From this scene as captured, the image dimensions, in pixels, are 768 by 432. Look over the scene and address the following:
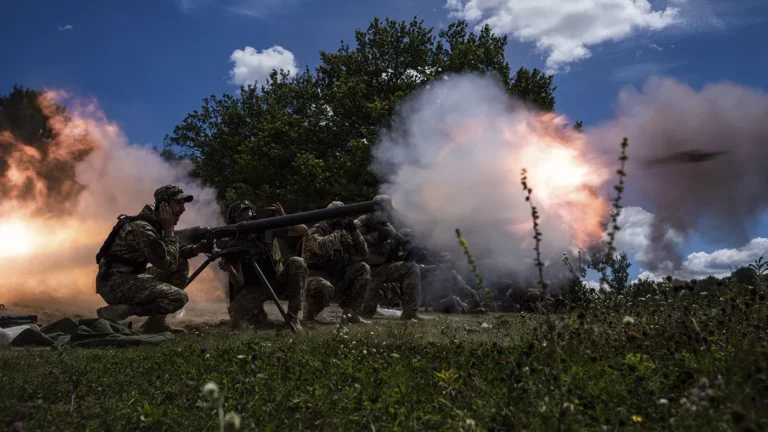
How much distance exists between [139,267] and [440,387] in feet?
21.3

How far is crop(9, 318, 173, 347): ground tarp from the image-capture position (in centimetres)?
812

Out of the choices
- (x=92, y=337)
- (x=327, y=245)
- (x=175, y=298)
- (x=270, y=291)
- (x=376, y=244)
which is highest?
(x=376, y=244)

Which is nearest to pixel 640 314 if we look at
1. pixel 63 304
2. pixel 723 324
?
pixel 723 324

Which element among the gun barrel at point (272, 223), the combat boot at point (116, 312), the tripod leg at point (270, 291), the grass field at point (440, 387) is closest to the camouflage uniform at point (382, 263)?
the gun barrel at point (272, 223)

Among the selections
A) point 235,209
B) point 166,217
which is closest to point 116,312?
point 166,217

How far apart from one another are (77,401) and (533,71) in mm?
24847

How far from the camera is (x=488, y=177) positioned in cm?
1148

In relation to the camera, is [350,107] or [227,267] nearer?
[227,267]

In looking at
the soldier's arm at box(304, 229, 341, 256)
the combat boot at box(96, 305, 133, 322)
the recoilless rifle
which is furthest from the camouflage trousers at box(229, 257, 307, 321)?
the combat boot at box(96, 305, 133, 322)

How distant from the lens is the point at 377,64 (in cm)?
2792

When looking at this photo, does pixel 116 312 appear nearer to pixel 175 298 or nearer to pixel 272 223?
pixel 175 298

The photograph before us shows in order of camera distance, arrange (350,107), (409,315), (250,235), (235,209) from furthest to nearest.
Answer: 1. (350,107)
2. (409,315)
3. (235,209)
4. (250,235)

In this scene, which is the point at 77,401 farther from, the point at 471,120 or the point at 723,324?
the point at 471,120

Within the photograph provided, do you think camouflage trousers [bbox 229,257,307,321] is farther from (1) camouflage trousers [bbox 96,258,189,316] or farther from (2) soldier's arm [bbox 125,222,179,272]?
(2) soldier's arm [bbox 125,222,179,272]
